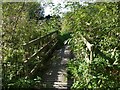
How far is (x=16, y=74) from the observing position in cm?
368

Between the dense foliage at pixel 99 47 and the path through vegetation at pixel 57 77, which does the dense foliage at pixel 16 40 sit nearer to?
the path through vegetation at pixel 57 77

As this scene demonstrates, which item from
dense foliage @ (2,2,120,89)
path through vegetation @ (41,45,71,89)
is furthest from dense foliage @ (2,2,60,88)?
path through vegetation @ (41,45,71,89)

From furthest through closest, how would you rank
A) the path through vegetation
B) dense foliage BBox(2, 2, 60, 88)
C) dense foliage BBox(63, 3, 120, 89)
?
1. the path through vegetation
2. dense foliage BBox(2, 2, 60, 88)
3. dense foliage BBox(63, 3, 120, 89)

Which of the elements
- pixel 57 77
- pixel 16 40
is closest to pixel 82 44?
pixel 57 77

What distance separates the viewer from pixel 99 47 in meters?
4.07

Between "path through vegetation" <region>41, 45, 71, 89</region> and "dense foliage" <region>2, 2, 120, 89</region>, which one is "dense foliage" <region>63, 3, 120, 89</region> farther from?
"path through vegetation" <region>41, 45, 71, 89</region>

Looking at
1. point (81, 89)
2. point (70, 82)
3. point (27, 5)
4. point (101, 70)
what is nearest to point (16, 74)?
point (70, 82)

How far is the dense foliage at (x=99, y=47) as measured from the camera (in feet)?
8.87

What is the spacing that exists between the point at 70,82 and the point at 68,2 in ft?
6.27

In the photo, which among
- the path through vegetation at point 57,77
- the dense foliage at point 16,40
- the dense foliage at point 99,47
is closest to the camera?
the dense foliage at point 99,47

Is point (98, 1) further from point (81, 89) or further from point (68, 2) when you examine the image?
point (81, 89)

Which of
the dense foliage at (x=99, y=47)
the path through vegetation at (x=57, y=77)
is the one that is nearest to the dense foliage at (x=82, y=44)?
the dense foliage at (x=99, y=47)

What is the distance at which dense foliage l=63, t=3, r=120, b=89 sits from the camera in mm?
2705

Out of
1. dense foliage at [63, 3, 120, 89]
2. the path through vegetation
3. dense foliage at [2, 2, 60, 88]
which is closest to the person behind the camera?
dense foliage at [63, 3, 120, 89]
